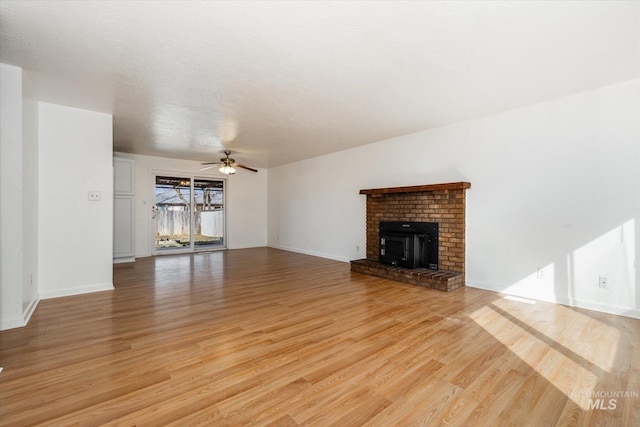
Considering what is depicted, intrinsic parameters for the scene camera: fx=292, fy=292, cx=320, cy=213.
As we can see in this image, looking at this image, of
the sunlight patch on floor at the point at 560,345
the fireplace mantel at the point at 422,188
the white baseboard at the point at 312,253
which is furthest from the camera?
the white baseboard at the point at 312,253

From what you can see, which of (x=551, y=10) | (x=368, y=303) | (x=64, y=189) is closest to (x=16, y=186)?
(x=64, y=189)

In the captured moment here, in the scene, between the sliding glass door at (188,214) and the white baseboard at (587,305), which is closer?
the white baseboard at (587,305)

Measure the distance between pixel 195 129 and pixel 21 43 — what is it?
2.44m

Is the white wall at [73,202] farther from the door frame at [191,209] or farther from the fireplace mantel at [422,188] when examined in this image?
the fireplace mantel at [422,188]

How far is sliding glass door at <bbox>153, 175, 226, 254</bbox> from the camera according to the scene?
7.42 meters

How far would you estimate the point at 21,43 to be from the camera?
2334 mm

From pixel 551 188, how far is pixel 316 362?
3.44 metres

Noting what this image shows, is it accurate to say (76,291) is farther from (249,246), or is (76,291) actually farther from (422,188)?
(422,188)

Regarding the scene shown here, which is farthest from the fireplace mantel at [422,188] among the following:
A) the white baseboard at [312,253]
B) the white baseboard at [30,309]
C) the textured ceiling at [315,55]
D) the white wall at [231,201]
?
the white baseboard at [30,309]

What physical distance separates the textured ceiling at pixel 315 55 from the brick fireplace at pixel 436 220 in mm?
1135

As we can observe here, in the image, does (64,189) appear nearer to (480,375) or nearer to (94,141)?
(94,141)

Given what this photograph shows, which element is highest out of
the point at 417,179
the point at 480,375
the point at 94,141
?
the point at 94,141

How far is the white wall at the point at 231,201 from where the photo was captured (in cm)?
695

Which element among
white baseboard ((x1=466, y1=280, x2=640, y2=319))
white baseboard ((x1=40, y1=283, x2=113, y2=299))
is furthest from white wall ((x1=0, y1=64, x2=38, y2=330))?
A: white baseboard ((x1=466, y1=280, x2=640, y2=319))
